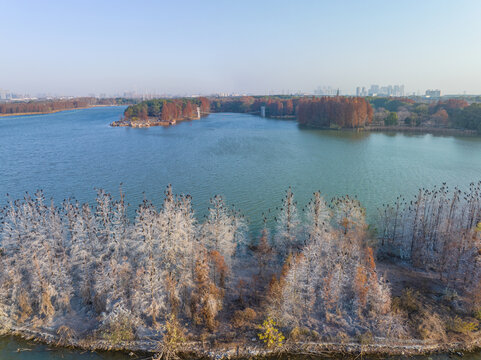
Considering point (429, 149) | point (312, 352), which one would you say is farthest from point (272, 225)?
point (429, 149)

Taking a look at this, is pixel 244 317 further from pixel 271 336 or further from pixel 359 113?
pixel 359 113

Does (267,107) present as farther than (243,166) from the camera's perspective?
Yes

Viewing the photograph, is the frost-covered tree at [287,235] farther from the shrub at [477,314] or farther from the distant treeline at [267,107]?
the distant treeline at [267,107]

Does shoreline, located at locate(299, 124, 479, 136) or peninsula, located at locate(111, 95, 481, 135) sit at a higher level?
peninsula, located at locate(111, 95, 481, 135)

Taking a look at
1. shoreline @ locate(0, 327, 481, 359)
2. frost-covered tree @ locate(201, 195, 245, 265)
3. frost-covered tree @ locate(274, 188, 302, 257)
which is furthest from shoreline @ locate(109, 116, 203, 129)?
shoreline @ locate(0, 327, 481, 359)

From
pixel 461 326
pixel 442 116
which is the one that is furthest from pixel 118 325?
pixel 442 116

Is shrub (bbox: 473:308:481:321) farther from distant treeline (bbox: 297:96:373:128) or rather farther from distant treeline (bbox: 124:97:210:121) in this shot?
distant treeline (bbox: 124:97:210:121)

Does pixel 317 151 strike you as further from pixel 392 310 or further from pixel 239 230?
pixel 392 310

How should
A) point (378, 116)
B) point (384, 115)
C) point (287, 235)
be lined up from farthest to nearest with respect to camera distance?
point (378, 116) → point (384, 115) → point (287, 235)
